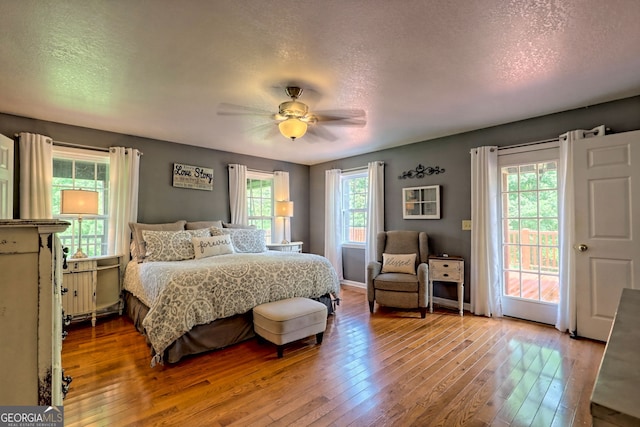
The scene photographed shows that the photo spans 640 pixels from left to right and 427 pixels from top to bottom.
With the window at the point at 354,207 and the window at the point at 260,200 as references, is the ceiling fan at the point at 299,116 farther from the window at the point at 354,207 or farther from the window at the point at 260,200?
the window at the point at 260,200

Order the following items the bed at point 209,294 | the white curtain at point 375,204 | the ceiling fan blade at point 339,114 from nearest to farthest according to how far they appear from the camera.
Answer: the bed at point 209,294 → the ceiling fan blade at point 339,114 → the white curtain at point 375,204

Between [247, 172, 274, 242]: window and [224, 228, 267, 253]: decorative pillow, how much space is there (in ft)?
3.18

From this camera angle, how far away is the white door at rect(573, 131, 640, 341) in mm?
2709

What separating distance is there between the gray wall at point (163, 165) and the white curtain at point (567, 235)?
4.16m

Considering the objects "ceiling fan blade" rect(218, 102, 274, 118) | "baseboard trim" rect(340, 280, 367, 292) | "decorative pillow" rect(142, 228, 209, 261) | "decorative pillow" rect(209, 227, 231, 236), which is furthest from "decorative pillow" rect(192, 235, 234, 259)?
"baseboard trim" rect(340, 280, 367, 292)

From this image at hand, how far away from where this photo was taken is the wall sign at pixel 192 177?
4363 mm

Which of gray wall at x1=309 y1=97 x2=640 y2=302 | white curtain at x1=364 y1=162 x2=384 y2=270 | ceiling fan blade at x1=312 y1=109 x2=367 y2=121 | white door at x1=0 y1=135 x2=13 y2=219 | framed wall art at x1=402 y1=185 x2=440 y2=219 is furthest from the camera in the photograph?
white curtain at x1=364 y1=162 x2=384 y2=270

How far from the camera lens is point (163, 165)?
427 centimetres

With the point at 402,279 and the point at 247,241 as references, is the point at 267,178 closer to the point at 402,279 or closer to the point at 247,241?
the point at 247,241

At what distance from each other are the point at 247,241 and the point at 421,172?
267cm

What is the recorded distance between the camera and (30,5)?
5.24 feet

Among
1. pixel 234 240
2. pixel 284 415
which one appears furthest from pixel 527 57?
pixel 234 240

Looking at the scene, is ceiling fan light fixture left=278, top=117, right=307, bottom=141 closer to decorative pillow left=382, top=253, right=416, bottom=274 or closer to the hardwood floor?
the hardwood floor

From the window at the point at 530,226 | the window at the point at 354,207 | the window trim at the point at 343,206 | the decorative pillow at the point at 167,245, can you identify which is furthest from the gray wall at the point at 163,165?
the window at the point at 530,226
